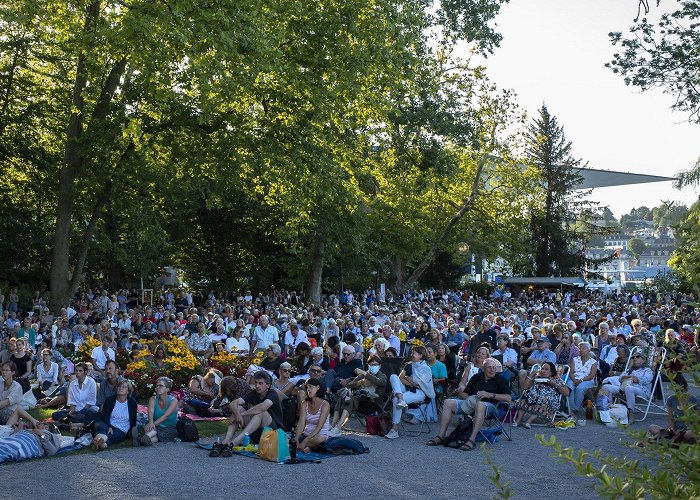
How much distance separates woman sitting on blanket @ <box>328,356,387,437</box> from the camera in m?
12.7

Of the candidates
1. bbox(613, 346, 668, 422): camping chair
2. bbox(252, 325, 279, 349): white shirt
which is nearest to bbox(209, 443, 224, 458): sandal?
bbox(613, 346, 668, 422): camping chair

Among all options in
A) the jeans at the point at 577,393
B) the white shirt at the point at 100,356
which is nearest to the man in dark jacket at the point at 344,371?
the jeans at the point at 577,393

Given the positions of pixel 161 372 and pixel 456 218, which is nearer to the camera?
pixel 161 372

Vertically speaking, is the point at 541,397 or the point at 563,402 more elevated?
the point at 541,397

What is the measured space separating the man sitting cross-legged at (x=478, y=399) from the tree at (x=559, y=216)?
181 ft

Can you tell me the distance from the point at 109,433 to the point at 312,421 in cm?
258

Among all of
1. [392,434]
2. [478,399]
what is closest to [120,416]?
[392,434]

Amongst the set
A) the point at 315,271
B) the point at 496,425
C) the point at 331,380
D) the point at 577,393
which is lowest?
the point at 496,425

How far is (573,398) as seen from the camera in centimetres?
1434

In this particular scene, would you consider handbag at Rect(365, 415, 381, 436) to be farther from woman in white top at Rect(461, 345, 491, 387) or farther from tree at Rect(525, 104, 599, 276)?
tree at Rect(525, 104, 599, 276)

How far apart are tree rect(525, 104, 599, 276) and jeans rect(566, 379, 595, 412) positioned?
5262cm

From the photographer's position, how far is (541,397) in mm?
13102

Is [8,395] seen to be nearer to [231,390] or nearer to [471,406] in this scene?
[231,390]

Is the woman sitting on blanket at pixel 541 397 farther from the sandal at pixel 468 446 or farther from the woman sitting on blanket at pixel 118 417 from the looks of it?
the woman sitting on blanket at pixel 118 417
